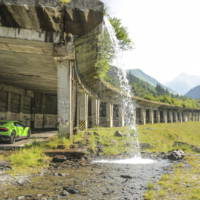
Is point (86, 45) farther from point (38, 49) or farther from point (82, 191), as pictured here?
point (82, 191)

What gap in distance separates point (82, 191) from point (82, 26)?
7.85 metres

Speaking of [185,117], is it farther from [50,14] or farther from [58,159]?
[58,159]

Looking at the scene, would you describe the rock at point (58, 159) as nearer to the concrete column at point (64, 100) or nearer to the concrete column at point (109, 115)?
the concrete column at point (64, 100)

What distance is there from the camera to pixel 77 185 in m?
4.97

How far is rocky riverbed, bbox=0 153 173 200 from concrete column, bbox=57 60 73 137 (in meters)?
3.41

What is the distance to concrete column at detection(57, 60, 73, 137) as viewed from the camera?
400 inches

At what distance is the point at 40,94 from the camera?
2567 centimetres

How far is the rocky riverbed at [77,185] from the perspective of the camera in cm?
416

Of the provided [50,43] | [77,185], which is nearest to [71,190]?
[77,185]

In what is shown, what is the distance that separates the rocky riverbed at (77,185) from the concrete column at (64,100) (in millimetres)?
3409

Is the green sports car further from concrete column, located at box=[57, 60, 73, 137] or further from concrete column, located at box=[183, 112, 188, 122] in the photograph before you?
concrete column, located at box=[183, 112, 188, 122]

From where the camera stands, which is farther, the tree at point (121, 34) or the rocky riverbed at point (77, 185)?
the tree at point (121, 34)

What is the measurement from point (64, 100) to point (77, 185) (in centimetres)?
590

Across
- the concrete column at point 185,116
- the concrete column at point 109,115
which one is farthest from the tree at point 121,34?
the concrete column at point 185,116
